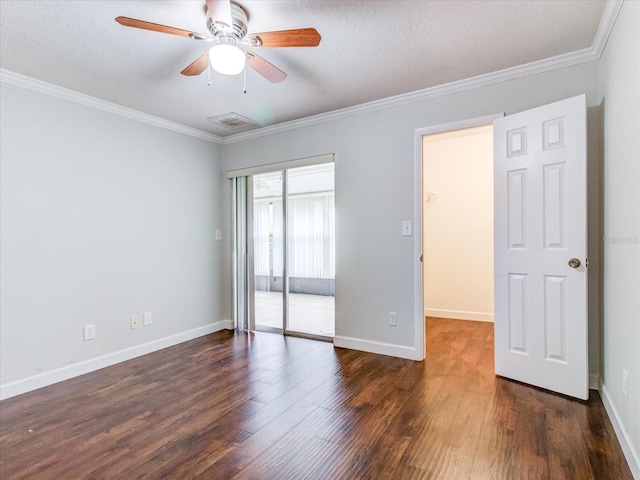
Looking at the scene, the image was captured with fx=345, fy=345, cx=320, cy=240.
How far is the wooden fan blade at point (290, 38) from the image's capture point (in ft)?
5.92

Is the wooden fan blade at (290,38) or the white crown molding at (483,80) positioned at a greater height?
the white crown molding at (483,80)

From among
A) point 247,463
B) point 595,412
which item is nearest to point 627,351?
point 595,412

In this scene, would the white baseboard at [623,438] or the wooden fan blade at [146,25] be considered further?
the wooden fan blade at [146,25]

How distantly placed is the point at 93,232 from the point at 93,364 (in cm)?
118

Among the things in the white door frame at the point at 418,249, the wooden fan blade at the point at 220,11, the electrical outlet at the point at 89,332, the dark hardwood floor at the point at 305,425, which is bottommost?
the dark hardwood floor at the point at 305,425

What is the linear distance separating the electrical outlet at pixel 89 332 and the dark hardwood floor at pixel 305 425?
0.33m

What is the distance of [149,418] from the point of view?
87.7 inches

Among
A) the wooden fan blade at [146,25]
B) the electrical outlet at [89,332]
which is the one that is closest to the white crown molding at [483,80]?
the wooden fan blade at [146,25]

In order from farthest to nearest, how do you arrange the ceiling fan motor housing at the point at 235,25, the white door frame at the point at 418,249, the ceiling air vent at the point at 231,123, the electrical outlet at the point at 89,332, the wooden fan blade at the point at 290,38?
the ceiling air vent at the point at 231,123 → the white door frame at the point at 418,249 → the electrical outlet at the point at 89,332 → the ceiling fan motor housing at the point at 235,25 → the wooden fan blade at the point at 290,38

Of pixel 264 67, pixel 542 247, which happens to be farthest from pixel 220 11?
pixel 542 247

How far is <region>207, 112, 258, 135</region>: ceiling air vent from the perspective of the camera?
3635mm

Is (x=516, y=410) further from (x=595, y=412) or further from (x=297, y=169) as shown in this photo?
(x=297, y=169)

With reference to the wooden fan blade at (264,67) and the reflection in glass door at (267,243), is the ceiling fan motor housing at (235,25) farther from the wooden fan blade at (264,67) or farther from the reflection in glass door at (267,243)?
the reflection in glass door at (267,243)

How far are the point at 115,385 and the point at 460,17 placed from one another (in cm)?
355
